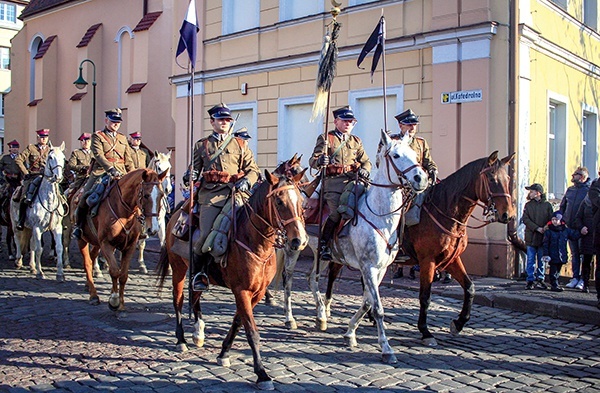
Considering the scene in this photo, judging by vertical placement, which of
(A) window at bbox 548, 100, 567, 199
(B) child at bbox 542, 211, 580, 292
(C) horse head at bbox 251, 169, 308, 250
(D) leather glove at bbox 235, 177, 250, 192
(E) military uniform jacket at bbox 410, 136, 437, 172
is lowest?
(B) child at bbox 542, 211, 580, 292

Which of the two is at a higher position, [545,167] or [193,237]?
[545,167]

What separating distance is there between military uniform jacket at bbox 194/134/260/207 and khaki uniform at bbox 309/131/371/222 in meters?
1.01

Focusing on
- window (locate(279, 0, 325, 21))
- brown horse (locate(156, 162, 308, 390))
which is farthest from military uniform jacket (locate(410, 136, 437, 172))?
window (locate(279, 0, 325, 21))

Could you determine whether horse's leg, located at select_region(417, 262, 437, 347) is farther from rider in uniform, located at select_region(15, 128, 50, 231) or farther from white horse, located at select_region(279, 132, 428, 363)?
rider in uniform, located at select_region(15, 128, 50, 231)

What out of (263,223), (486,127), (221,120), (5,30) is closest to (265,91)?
(486,127)

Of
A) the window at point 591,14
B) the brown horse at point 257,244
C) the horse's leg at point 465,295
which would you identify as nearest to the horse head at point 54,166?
the brown horse at point 257,244

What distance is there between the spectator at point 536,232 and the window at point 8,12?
47.3 metres

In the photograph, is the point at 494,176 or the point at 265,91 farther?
the point at 265,91

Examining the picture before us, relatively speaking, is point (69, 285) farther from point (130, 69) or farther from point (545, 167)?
point (130, 69)

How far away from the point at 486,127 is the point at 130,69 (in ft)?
62.3

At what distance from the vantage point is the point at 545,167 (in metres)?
14.1

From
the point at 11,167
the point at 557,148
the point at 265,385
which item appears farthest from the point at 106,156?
the point at 557,148

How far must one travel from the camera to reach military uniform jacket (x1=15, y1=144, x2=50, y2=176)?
13430 millimetres

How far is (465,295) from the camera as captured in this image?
7.82 meters
